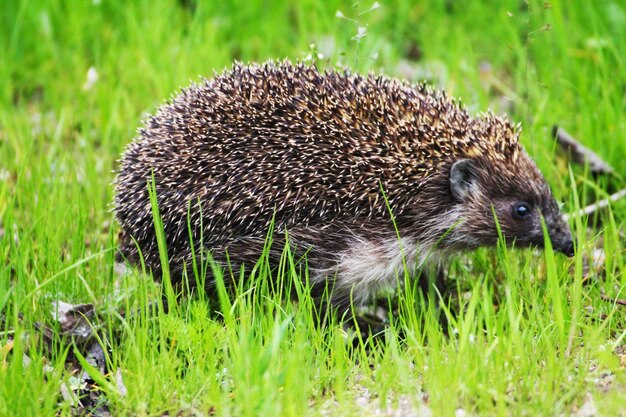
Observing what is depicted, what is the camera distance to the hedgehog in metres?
5.95

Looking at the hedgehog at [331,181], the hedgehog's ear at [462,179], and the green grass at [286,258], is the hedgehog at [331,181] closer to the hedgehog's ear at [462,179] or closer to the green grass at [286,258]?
the hedgehog's ear at [462,179]

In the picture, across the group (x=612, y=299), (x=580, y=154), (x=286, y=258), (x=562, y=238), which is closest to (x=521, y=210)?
(x=562, y=238)

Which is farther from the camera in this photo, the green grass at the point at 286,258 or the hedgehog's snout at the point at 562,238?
the hedgehog's snout at the point at 562,238

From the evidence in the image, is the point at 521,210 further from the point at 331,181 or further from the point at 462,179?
the point at 331,181

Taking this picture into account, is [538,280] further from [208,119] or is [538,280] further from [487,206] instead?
[208,119]

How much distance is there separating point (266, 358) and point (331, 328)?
105 cm

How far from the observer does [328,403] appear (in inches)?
188

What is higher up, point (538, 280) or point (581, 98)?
point (581, 98)

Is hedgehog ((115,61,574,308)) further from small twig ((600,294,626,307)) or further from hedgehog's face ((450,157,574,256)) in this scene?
small twig ((600,294,626,307))

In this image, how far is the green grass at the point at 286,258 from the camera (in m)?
4.67

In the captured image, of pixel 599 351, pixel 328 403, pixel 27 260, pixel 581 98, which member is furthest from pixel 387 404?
pixel 581 98

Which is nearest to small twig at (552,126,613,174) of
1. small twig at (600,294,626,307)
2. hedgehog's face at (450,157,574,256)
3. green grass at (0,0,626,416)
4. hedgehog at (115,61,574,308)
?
green grass at (0,0,626,416)

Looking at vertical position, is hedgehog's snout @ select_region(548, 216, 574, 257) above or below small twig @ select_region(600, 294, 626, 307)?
above

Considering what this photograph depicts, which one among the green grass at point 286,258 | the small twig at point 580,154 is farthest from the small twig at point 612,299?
the small twig at point 580,154
